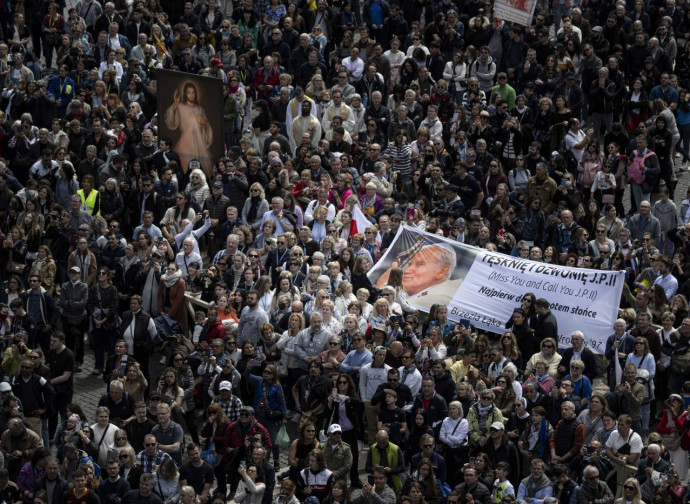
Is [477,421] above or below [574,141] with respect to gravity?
below

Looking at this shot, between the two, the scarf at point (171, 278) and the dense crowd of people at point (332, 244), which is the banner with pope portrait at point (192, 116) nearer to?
the dense crowd of people at point (332, 244)

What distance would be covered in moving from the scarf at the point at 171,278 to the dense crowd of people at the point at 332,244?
0.11ft

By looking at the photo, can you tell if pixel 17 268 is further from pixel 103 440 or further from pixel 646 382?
pixel 646 382

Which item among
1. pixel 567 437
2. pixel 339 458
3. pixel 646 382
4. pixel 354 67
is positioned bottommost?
pixel 339 458

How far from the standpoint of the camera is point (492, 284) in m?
25.3

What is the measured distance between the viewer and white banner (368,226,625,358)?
961 inches

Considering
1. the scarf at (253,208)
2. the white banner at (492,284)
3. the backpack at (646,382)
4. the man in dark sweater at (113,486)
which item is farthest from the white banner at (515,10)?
the man in dark sweater at (113,486)

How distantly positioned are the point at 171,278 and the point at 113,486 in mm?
5069

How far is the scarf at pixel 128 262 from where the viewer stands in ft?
83.3

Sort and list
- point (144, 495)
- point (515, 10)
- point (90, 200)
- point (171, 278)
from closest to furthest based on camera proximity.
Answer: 1. point (144, 495)
2. point (171, 278)
3. point (90, 200)
4. point (515, 10)

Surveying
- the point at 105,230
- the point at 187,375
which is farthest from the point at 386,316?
the point at 105,230

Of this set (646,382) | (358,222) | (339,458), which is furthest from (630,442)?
(358,222)

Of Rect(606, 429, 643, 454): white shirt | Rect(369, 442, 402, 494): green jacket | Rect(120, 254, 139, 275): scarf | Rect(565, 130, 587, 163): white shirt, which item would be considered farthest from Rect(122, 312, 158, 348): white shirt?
Rect(565, 130, 587, 163): white shirt

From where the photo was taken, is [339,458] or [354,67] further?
[354,67]
